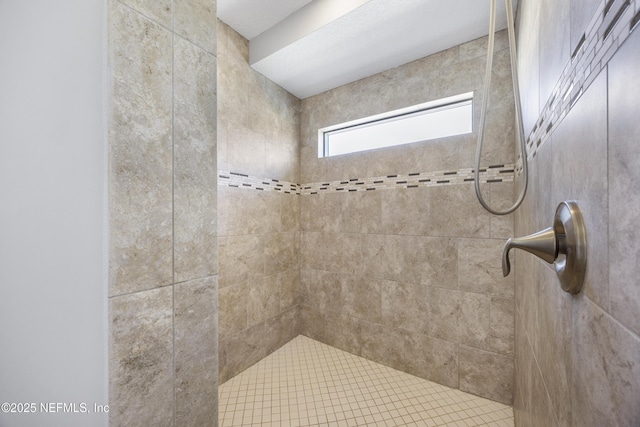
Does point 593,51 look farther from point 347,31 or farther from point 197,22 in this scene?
point 347,31

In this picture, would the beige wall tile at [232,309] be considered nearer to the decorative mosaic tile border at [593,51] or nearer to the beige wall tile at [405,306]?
the beige wall tile at [405,306]

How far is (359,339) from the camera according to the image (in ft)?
6.95

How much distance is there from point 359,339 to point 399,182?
1332 mm

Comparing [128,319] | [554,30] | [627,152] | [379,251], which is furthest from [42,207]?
[379,251]

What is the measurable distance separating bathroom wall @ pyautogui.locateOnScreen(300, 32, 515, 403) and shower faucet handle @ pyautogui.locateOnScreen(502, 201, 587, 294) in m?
1.27

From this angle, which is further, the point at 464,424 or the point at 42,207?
the point at 464,424

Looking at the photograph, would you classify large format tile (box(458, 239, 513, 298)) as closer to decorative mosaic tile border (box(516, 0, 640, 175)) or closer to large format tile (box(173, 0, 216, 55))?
decorative mosaic tile border (box(516, 0, 640, 175))

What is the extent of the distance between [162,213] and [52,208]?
0.28m

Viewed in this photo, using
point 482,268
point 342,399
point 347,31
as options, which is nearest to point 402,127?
point 347,31

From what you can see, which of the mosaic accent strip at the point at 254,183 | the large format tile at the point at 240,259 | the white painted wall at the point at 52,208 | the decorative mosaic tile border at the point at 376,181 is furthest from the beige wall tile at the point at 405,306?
the white painted wall at the point at 52,208

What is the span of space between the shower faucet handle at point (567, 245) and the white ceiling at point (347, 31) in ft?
4.99

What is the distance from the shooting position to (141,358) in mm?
560

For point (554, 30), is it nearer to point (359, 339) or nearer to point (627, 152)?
point (627, 152)

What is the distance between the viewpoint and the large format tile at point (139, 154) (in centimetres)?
52
